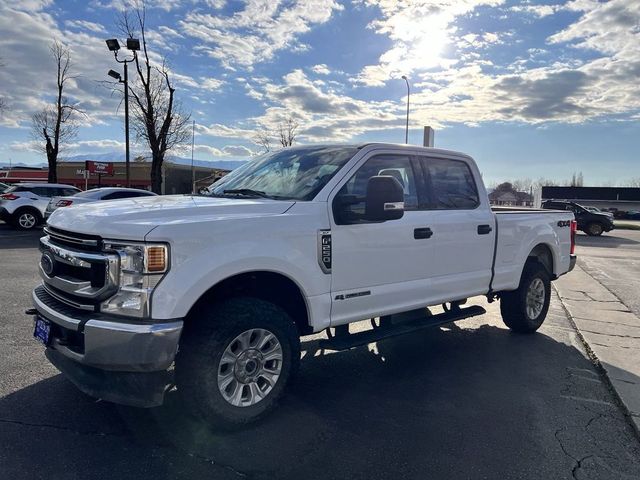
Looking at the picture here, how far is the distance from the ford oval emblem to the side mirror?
2271mm

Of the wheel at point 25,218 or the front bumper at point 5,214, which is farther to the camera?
the wheel at point 25,218

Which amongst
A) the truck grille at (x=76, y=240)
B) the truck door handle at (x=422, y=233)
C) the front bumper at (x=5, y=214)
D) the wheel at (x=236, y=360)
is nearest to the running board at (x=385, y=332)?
the wheel at (x=236, y=360)

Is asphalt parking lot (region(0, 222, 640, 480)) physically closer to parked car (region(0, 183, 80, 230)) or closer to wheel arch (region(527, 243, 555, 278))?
wheel arch (region(527, 243, 555, 278))

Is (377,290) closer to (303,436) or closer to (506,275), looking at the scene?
(303,436)

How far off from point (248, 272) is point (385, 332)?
152 cm

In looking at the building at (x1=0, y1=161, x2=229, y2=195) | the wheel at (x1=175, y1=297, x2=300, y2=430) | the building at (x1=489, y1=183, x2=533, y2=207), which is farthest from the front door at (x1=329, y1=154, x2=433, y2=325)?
the building at (x1=0, y1=161, x2=229, y2=195)

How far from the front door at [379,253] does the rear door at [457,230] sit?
0.17 meters

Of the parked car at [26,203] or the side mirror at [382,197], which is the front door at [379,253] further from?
the parked car at [26,203]

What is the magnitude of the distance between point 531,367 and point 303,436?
2740 millimetres

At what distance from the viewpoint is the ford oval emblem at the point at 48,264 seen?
348 cm

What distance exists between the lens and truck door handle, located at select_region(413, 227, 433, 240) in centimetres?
442

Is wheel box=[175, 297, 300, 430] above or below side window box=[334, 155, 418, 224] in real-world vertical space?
below

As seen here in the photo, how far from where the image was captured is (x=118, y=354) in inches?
114

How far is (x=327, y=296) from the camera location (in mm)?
3801
